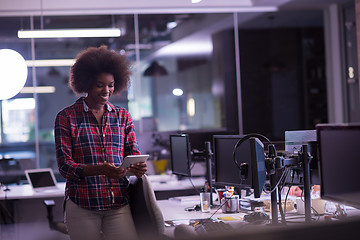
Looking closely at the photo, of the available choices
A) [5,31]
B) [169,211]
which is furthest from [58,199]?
[5,31]

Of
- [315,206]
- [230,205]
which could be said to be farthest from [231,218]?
[315,206]

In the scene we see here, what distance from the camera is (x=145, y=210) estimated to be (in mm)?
2555

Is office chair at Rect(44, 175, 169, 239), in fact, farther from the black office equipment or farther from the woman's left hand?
the black office equipment

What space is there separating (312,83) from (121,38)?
12.3ft

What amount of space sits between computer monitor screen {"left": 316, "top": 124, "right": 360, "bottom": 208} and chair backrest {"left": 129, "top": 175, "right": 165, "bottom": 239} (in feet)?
2.78

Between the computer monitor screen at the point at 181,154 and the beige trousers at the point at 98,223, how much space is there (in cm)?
119

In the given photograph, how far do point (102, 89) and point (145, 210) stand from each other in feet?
2.31

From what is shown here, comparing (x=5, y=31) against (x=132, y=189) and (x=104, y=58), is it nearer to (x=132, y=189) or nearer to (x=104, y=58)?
(x=104, y=58)

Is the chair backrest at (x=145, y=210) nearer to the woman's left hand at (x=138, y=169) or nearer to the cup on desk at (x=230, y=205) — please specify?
the woman's left hand at (x=138, y=169)

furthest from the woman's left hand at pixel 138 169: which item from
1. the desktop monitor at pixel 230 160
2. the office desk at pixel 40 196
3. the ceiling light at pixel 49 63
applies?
the ceiling light at pixel 49 63

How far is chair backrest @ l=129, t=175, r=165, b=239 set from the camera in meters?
2.53

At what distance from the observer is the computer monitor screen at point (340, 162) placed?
1.86m

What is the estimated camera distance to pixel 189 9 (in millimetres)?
7227

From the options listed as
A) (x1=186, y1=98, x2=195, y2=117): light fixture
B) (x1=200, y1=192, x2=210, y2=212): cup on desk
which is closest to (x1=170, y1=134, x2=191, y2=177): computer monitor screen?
(x1=200, y1=192, x2=210, y2=212): cup on desk
